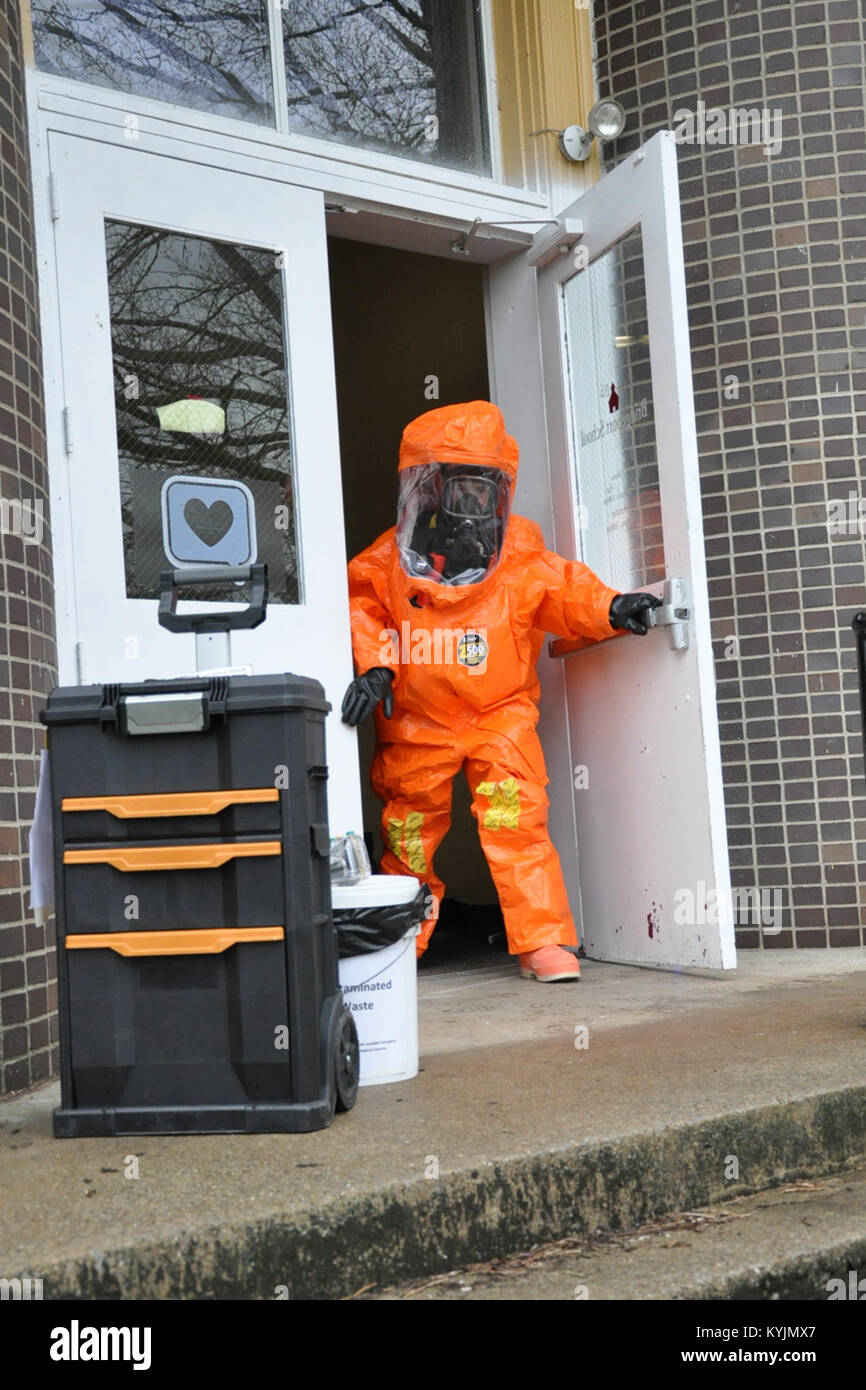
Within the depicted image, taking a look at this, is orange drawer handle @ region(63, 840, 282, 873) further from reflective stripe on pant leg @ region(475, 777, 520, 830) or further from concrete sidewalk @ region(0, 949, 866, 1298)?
reflective stripe on pant leg @ region(475, 777, 520, 830)

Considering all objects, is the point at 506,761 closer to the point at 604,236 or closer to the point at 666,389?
the point at 666,389

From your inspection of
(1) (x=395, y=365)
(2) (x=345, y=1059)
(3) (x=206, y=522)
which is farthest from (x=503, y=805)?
(1) (x=395, y=365)

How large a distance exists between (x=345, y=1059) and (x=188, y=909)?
16.6 inches

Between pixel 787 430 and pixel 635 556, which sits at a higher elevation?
pixel 787 430

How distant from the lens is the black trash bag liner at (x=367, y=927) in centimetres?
293

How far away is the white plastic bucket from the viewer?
9.66 feet

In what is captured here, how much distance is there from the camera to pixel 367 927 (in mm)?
2945

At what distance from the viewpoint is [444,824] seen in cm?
488

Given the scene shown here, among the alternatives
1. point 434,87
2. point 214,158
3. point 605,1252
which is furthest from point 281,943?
point 434,87

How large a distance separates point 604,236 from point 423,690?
1.63 metres

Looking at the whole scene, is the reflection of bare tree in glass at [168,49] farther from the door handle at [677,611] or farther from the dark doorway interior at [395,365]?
the dark doorway interior at [395,365]

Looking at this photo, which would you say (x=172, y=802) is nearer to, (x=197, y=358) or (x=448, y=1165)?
(x=448, y=1165)

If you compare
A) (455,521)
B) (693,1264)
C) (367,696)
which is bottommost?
(693,1264)

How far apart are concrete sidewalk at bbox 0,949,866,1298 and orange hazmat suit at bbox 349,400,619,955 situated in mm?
1348
